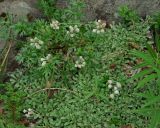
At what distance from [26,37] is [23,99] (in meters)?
0.82

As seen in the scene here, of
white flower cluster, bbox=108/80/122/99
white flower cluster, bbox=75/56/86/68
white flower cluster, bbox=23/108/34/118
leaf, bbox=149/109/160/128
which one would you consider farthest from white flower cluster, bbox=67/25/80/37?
leaf, bbox=149/109/160/128

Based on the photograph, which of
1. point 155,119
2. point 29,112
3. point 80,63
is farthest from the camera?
point 80,63

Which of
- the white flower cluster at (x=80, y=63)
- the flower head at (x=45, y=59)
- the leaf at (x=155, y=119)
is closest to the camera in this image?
the leaf at (x=155, y=119)

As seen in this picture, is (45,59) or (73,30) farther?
(73,30)

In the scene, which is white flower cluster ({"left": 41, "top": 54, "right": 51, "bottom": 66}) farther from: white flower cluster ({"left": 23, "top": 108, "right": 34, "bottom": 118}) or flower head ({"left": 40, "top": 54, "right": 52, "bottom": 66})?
white flower cluster ({"left": 23, "top": 108, "right": 34, "bottom": 118})

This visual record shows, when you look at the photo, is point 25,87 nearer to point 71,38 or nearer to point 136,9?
point 71,38

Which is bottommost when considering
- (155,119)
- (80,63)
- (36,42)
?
(155,119)

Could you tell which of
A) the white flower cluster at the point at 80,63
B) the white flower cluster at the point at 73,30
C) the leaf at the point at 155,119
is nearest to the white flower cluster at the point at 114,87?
the white flower cluster at the point at 80,63

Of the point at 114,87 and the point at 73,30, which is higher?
the point at 73,30

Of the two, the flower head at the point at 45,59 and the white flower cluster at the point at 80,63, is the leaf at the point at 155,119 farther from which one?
the flower head at the point at 45,59

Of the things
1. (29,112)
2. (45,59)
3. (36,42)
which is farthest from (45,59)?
(29,112)

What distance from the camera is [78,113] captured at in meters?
4.16

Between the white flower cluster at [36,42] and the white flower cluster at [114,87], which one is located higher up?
the white flower cluster at [36,42]

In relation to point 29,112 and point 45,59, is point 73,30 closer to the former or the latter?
point 45,59
